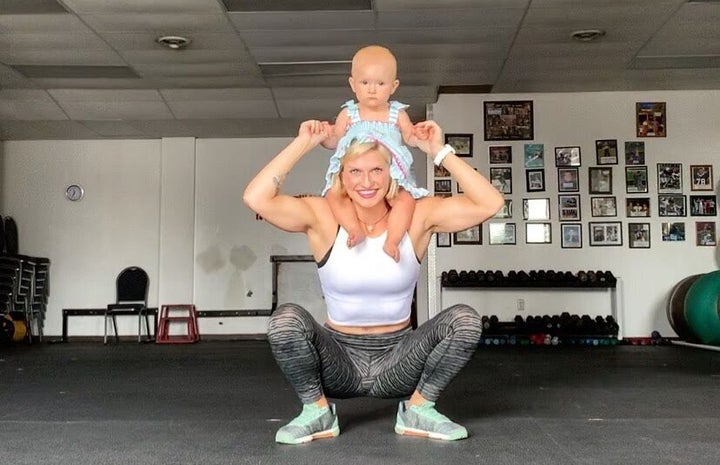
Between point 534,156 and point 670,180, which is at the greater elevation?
point 534,156

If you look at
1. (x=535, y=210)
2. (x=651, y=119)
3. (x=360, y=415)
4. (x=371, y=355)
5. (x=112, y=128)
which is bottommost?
(x=360, y=415)

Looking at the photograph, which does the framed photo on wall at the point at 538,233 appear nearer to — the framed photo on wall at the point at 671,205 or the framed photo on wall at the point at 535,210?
the framed photo on wall at the point at 535,210

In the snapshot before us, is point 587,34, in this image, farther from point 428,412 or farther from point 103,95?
point 103,95

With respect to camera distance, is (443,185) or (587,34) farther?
(443,185)

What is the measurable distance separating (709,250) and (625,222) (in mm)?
843

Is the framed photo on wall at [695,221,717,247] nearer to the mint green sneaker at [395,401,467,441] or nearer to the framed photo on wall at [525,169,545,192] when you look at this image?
the framed photo on wall at [525,169,545,192]

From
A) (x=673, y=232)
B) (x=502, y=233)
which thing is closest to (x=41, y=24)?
(x=502, y=233)

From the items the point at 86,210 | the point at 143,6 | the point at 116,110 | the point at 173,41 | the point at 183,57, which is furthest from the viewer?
the point at 86,210

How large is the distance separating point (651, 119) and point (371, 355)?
555 cm

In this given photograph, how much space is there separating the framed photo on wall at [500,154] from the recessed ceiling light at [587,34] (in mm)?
1658

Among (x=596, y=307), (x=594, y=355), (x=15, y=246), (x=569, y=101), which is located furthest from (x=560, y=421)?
(x=15, y=246)

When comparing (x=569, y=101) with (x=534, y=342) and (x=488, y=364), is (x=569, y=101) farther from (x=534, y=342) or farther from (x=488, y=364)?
(x=488, y=364)

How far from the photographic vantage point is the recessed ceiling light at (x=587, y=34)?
5199 mm

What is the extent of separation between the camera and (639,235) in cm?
678
